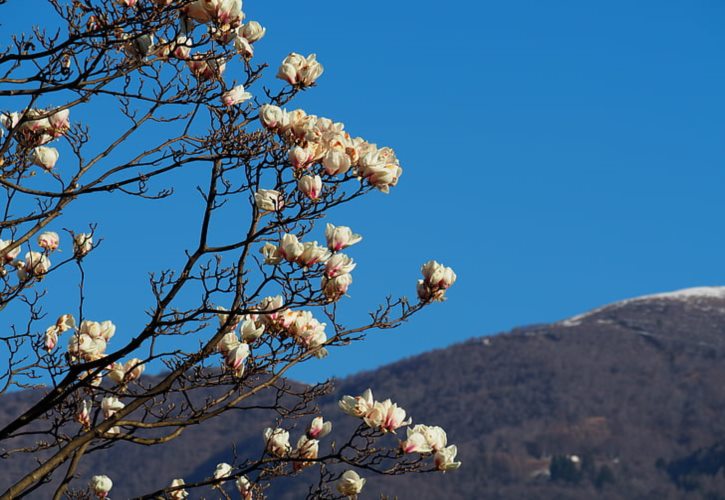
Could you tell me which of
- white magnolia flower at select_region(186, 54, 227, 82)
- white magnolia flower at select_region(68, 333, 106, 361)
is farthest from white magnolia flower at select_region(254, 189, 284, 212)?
white magnolia flower at select_region(68, 333, 106, 361)

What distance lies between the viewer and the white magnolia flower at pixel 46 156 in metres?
6.29

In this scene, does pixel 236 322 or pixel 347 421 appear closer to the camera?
pixel 236 322

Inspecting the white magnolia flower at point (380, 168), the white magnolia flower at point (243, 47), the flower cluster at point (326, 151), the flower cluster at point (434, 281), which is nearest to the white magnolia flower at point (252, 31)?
the white magnolia flower at point (243, 47)

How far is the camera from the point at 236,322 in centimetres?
583

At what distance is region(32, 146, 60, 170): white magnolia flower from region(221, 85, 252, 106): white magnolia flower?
3.25ft

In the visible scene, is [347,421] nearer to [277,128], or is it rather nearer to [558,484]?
[558,484]

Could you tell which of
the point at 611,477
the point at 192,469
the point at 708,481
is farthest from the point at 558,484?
the point at 192,469

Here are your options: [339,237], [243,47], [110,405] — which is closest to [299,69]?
[243,47]

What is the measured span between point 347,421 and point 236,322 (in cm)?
18368

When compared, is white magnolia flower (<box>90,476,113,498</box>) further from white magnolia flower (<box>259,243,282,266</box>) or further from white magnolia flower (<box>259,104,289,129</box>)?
white magnolia flower (<box>259,104,289,129</box>)

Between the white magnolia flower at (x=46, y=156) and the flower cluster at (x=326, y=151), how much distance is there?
4.38 feet

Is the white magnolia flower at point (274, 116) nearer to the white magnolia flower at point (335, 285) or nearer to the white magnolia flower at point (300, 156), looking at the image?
the white magnolia flower at point (300, 156)

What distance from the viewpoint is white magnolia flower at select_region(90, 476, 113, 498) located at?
21.3 ft

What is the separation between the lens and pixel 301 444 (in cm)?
586
